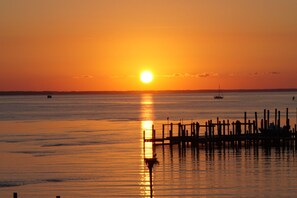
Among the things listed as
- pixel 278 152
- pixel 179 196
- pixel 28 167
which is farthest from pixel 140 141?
pixel 179 196

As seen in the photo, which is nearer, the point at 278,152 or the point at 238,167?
the point at 238,167

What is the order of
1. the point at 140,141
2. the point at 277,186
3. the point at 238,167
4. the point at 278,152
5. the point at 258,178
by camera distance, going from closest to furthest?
1. the point at 277,186
2. the point at 258,178
3. the point at 238,167
4. the point at 278,152
5. the point at 140,141

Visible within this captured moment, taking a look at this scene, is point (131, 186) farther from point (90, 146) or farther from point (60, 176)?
point (90, 146)

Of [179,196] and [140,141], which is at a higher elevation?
[140,141]

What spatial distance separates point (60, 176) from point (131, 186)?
Answer: 640 cm

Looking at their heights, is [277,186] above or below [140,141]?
below

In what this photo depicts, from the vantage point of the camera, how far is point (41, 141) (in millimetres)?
75938

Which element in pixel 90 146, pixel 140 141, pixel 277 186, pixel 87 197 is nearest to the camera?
pixel 87 197

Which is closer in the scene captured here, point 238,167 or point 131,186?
point 131,186

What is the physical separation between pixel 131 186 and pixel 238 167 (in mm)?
10935

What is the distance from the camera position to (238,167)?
5041 cm

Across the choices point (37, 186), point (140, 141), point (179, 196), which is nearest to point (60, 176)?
point (37, 186)

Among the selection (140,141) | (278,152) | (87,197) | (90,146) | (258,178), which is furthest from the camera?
(140,141)

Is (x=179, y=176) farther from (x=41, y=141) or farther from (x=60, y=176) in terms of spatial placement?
(x=41, y=141)
